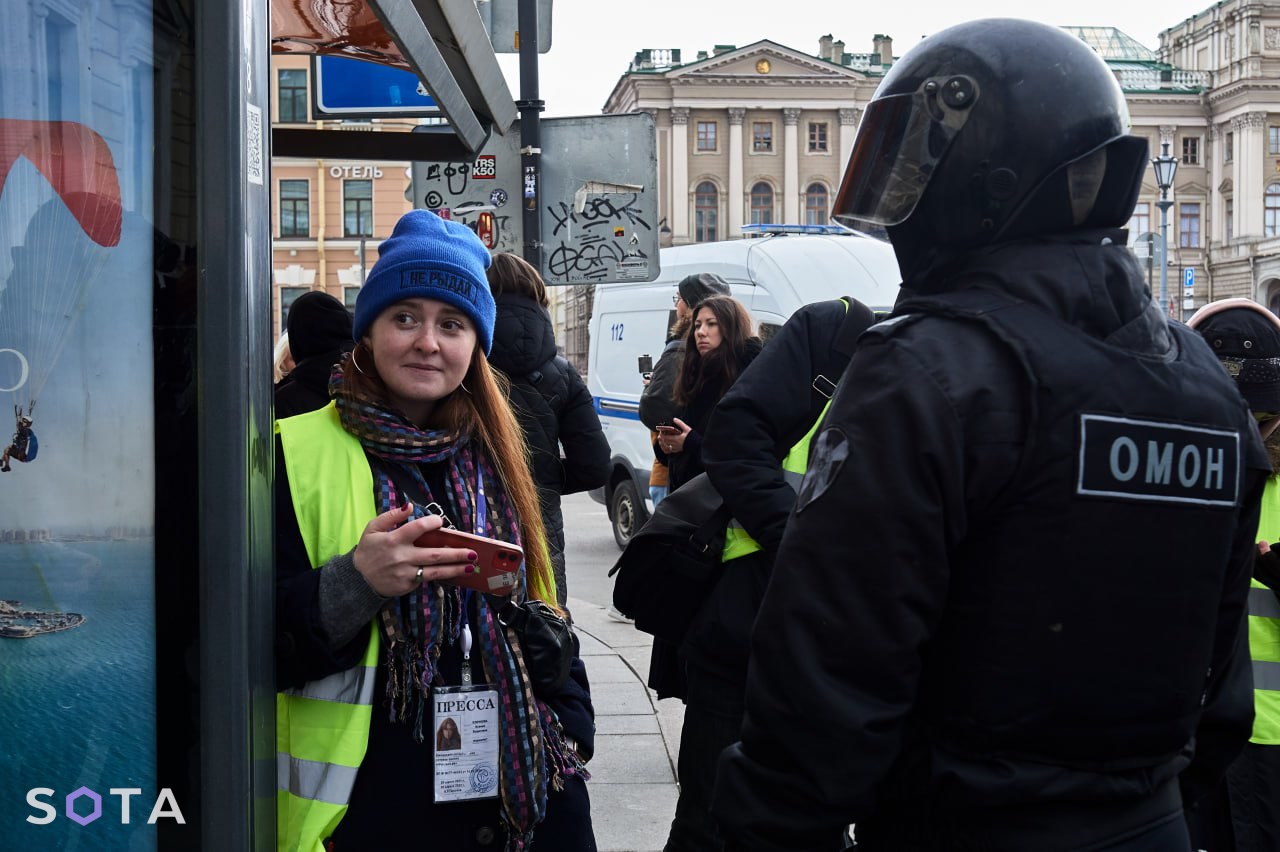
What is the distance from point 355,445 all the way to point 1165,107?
8320cm

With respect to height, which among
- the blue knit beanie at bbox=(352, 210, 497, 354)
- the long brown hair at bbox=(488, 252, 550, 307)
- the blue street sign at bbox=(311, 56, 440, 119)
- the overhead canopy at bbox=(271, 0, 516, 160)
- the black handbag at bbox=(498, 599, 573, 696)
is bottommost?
the black handbag at bbox=(498, 599, 573, 696)

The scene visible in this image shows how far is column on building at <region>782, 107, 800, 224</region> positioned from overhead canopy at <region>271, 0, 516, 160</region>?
73.5m

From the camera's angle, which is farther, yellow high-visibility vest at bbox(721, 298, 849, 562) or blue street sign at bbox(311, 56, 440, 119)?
blue street sign at bbox(311, 56, 440, 119)

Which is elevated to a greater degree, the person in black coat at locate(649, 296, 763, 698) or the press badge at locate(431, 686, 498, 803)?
the person in black coat at locate(649, 296, 763, 698)

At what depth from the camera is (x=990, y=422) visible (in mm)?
1637

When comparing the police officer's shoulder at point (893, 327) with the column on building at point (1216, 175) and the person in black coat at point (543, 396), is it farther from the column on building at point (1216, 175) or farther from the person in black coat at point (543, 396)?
the column on building at point (1216, 175)

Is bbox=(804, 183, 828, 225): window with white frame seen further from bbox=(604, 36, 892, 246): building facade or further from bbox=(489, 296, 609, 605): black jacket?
bbox=(489, 296, 609, 605): black jacket

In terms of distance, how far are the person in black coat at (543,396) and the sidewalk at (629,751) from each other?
0.79 metres

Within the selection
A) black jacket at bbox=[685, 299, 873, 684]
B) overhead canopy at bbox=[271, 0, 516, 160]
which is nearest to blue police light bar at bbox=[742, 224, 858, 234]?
overhead canopy at bbox=[271, 0, 516, 160]

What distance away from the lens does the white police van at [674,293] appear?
37.2ft

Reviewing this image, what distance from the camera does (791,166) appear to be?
251ft

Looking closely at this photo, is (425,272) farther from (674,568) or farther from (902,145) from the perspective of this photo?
(674,568)

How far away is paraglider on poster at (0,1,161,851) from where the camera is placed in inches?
61.9

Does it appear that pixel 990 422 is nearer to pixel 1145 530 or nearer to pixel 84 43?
pixel 1145 530
